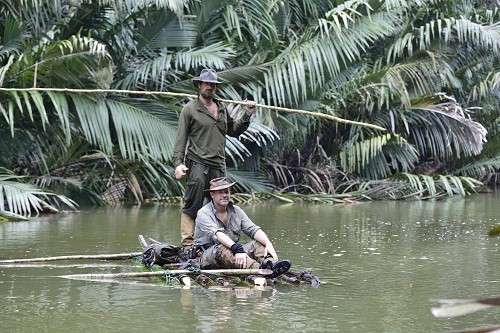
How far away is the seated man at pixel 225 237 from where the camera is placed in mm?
7902

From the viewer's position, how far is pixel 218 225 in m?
8.30

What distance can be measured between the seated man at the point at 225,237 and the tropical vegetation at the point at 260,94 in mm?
4690

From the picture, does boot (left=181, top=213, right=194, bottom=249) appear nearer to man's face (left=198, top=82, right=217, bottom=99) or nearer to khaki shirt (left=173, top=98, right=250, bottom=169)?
khaki shirt (left=173, top=98, right=250, bottom=169)

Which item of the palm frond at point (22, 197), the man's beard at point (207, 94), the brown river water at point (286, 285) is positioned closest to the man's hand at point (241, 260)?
the brown river water at point (286, 285)

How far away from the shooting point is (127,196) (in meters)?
16.4

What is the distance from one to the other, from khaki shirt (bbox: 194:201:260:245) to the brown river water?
2.35 feet

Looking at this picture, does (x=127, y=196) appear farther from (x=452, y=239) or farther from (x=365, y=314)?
(x=365, y=314)

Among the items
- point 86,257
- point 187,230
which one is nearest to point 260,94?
point 187,230

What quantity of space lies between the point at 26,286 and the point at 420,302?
2.94 m

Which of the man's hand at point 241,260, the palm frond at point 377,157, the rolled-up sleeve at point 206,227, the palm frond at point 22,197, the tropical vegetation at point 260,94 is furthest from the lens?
the palm frond at point 377,157

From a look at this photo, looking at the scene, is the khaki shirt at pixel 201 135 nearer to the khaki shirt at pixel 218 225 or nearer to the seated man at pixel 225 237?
the seated man at pixel 225 237

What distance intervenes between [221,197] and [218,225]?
234mm

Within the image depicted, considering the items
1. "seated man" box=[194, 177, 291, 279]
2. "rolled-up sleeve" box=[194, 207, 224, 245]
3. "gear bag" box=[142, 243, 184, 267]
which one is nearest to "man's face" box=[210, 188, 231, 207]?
"seated man" box=[194, 177, 291, 279]

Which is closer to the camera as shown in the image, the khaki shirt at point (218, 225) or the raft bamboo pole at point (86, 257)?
the khaki shirt at point (218, 225)
